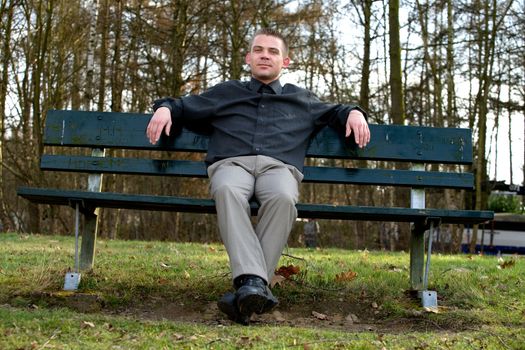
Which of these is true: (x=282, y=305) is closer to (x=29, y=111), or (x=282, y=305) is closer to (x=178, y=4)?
(x=178, y=4)

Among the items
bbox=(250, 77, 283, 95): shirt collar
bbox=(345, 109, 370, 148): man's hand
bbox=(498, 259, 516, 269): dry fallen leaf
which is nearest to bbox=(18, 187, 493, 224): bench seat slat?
bbox=(345, 109, 370, 148): man's hand

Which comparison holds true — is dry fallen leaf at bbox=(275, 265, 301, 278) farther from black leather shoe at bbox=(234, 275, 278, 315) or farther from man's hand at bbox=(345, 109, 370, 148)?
black leather shoe at bbox=(234, 275, 278, 315)

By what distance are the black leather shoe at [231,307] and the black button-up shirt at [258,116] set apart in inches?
42.9

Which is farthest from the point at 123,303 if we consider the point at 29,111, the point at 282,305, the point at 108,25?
the point at 29,111

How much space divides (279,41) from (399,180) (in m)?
1.22

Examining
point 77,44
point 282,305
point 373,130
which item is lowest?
point 282,305

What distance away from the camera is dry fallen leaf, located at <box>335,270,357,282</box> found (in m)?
4.84

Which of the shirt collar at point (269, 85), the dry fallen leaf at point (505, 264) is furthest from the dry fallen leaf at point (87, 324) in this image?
the dry fallen leaf at point (505, 264)

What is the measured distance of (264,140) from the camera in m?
4.30

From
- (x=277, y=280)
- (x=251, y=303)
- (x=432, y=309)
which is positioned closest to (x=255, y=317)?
(x=277, y=280)

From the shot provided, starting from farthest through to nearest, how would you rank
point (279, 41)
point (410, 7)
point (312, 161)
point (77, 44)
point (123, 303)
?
point (312, 161) < point (77, 44) < point (410, 7) < point (279, 41) < point (123, 303)

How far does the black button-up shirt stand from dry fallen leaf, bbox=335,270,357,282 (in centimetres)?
95

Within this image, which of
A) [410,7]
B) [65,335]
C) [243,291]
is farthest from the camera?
[410,7]

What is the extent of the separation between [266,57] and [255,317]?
1.67 meters
